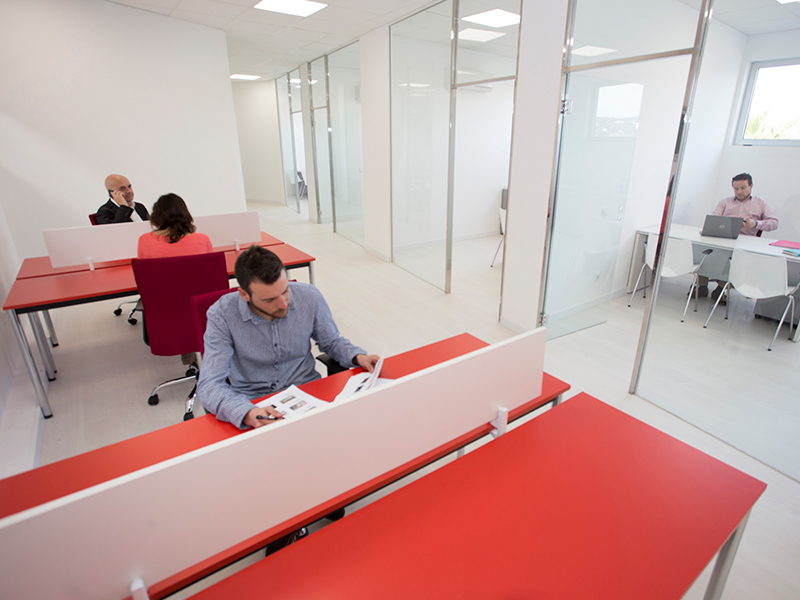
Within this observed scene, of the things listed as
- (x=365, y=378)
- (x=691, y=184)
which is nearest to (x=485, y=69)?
(x=691, y=184)

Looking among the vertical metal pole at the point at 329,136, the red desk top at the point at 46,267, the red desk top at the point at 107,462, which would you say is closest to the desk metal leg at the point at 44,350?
the red desk top at the point at 46,267

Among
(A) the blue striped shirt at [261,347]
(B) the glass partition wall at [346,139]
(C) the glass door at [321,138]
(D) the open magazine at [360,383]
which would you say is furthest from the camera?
(C) the glass door at [321,138]

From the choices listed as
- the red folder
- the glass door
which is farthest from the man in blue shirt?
the glass door

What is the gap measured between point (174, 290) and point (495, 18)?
344 centimetres

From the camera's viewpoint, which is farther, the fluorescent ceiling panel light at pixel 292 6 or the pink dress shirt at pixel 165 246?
the fluorescent ceiling panel light at pixel 292 6

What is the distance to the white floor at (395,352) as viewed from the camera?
6.23 feet

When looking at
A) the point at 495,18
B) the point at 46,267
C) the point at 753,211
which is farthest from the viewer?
the point at 495,18

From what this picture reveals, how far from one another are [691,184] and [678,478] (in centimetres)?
176

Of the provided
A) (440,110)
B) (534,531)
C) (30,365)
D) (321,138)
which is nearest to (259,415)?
(534,531)

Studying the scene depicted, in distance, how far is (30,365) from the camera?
2598mm

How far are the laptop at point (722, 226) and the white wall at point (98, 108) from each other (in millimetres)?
5630

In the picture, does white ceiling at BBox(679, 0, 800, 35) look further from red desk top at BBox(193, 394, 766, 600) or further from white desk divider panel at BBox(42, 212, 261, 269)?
white desk divider panel at BBox(42, 212, 261, 269)

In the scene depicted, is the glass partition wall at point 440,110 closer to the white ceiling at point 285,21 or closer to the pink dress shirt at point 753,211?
the white ceiling at point 285,21

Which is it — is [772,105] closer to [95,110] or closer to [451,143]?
[451,143]
